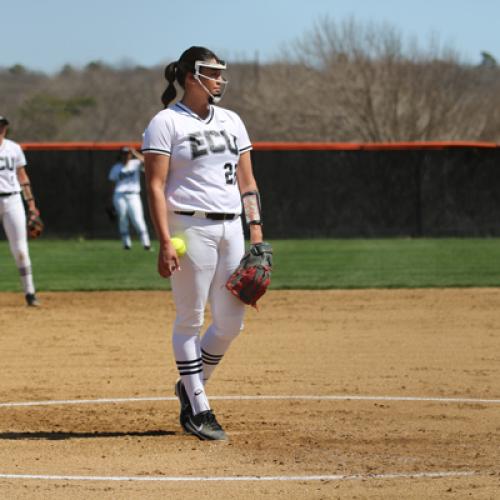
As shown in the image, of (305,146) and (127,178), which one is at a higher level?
(127,178)

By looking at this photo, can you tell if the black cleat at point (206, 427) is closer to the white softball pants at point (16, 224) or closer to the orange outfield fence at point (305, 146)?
the white softball pants at point (16, 224)

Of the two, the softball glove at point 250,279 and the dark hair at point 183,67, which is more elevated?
the dark hair at point 183,67

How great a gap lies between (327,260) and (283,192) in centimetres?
720

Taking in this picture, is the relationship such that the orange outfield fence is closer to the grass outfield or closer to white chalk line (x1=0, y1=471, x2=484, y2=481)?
the grass outfield

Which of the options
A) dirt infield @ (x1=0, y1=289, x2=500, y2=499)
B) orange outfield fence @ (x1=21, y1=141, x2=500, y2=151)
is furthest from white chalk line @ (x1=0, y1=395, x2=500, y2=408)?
orange outfield fence @ (x1=21, y1=141, x2=500, y2=151)

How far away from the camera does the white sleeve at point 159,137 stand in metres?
6.87

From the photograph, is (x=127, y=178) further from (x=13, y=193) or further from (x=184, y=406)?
(x=184, y=406)

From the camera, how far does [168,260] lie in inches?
266

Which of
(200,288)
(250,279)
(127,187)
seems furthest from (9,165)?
(127,187)

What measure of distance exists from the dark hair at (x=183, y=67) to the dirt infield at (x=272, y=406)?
1.95m

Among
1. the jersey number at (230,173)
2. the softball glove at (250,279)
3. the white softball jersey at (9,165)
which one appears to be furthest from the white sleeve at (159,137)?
the white softball jersey at (9,165)

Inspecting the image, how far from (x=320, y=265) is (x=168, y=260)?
1314 centimetres

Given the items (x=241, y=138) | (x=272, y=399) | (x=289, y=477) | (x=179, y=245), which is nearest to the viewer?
(x=289, y=477)

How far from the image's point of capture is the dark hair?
7051 mm
